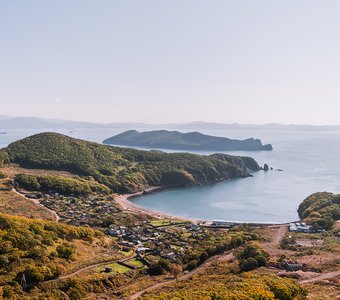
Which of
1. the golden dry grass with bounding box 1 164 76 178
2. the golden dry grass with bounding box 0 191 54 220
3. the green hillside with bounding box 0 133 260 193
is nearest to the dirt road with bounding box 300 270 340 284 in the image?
the golden dry grass with bounding box 0 191 54 220

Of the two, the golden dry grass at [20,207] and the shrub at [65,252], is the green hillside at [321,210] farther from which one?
the golden dry grass at [20,207]

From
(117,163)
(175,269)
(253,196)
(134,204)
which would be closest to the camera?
(175,269)

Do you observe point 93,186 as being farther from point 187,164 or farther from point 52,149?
point 187,164

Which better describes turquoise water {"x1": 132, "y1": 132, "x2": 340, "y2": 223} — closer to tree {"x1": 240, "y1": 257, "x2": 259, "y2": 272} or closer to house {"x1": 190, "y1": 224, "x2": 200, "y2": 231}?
house {"x1": 190, "y1": 224, "x2": 200, "y2": 231}

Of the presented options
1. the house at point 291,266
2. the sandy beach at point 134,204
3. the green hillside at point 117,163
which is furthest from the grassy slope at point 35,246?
the green hillside at point 117,163

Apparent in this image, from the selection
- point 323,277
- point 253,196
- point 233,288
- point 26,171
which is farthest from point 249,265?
point 26,171

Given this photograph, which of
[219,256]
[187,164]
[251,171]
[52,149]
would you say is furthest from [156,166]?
[219,256]

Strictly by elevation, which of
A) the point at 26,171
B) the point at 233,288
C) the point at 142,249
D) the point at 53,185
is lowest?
the point at 142,249

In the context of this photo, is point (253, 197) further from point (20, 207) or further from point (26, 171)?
point (20, 207)
